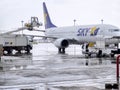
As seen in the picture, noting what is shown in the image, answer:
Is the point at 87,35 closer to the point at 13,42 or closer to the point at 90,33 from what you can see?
the point at 90,33

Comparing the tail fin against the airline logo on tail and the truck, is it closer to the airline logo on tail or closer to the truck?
the truck

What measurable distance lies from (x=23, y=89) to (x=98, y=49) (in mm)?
22415

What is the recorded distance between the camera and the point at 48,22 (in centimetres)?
5397

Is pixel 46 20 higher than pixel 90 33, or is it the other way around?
pixel 46 20

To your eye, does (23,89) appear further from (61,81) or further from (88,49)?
(88,49)

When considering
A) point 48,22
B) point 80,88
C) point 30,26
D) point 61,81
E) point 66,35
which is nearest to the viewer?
point 80,88

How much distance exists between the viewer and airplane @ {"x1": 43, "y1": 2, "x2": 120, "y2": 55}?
118 ft

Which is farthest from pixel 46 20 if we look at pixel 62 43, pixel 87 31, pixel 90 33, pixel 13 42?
pixel 90 33

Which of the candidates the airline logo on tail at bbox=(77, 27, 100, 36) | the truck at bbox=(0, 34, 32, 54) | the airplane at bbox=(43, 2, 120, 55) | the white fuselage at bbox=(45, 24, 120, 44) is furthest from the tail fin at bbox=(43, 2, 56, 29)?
the airline logo on tail at bbox=(77, 27, 100, 36)

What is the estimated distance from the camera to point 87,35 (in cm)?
3972

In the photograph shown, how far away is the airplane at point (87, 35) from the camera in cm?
3594

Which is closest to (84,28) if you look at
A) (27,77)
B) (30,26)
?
(30,26)

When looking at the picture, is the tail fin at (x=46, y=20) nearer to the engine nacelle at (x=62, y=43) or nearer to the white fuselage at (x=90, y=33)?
the white fuselage at (x=90, y=33)

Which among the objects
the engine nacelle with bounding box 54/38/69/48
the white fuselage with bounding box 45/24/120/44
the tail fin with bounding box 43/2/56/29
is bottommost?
the engine nacelle with bounding box 54/38/69/48
